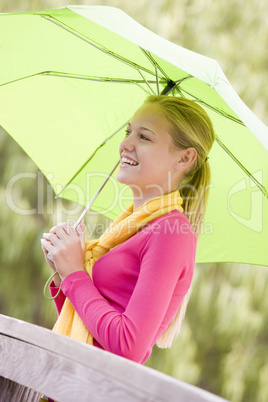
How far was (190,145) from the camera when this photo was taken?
1.57 m

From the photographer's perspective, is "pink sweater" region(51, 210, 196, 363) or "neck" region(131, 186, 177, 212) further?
"neck" region(131, 186, 177, 212)

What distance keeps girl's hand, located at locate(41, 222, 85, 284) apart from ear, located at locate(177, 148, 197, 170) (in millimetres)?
322

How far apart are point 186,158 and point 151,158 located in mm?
101

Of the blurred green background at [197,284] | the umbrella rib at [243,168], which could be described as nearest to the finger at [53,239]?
the umbrella rib at [243,168]

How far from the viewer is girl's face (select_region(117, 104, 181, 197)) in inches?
59.9

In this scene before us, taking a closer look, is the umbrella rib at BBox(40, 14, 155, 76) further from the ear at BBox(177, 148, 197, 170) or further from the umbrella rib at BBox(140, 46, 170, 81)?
the ear at BBox(177, 148, 197, 170)

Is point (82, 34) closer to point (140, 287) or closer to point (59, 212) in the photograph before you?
point (140, 287)

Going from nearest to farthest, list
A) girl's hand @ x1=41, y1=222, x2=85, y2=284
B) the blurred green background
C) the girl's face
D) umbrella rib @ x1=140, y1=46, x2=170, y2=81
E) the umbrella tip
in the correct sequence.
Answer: girl's hand @ x1=41, y1=222, x2=85, y2=284 → the girl's face → umbrella rib @ x1=140, y1=46, x2=170, y2=81 → the umbrella tip → the blurred green background

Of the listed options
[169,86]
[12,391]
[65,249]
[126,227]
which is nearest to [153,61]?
[169,86]

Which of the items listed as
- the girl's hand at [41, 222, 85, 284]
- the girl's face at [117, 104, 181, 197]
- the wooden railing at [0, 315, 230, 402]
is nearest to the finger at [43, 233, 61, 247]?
the girl's hand at [41, 222, 85, 284]

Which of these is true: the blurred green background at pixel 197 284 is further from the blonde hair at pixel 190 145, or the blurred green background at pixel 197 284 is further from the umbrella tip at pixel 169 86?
the blonde hair at pixel 190 145

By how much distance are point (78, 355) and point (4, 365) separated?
0.16 m

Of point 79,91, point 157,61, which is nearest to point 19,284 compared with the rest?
point 79,91

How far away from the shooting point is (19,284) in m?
4.99
